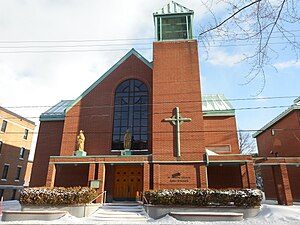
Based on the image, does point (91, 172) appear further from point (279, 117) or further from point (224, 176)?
point (279, 117)

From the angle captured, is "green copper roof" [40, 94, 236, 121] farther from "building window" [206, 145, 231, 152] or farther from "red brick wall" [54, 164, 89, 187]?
"red brick wall" [54, 164, 89, 187]

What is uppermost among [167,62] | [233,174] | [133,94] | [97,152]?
[167,62]

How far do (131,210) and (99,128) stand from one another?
790cm

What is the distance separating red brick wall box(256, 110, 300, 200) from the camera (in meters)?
20.2

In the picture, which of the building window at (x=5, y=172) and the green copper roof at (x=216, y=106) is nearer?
the green copper roof at (x=216, y=106)

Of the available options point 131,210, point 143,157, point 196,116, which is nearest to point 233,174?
point 196,116

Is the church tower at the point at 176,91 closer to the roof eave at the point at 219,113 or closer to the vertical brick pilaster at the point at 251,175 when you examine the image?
the vertical brick pilaster at the point at 251,175

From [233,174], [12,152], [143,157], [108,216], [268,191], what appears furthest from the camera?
[12,152]

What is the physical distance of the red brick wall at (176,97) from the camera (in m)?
16.6

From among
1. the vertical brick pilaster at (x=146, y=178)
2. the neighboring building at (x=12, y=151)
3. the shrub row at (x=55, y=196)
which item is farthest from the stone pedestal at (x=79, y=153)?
the neighboring building at (x=12, y=151)

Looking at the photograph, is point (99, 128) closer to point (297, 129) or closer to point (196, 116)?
point (196, 116)

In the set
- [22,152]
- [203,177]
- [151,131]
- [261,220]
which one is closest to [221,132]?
[203,177]

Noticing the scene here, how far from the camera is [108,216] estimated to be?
1239cm

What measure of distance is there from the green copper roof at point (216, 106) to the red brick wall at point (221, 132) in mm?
350
